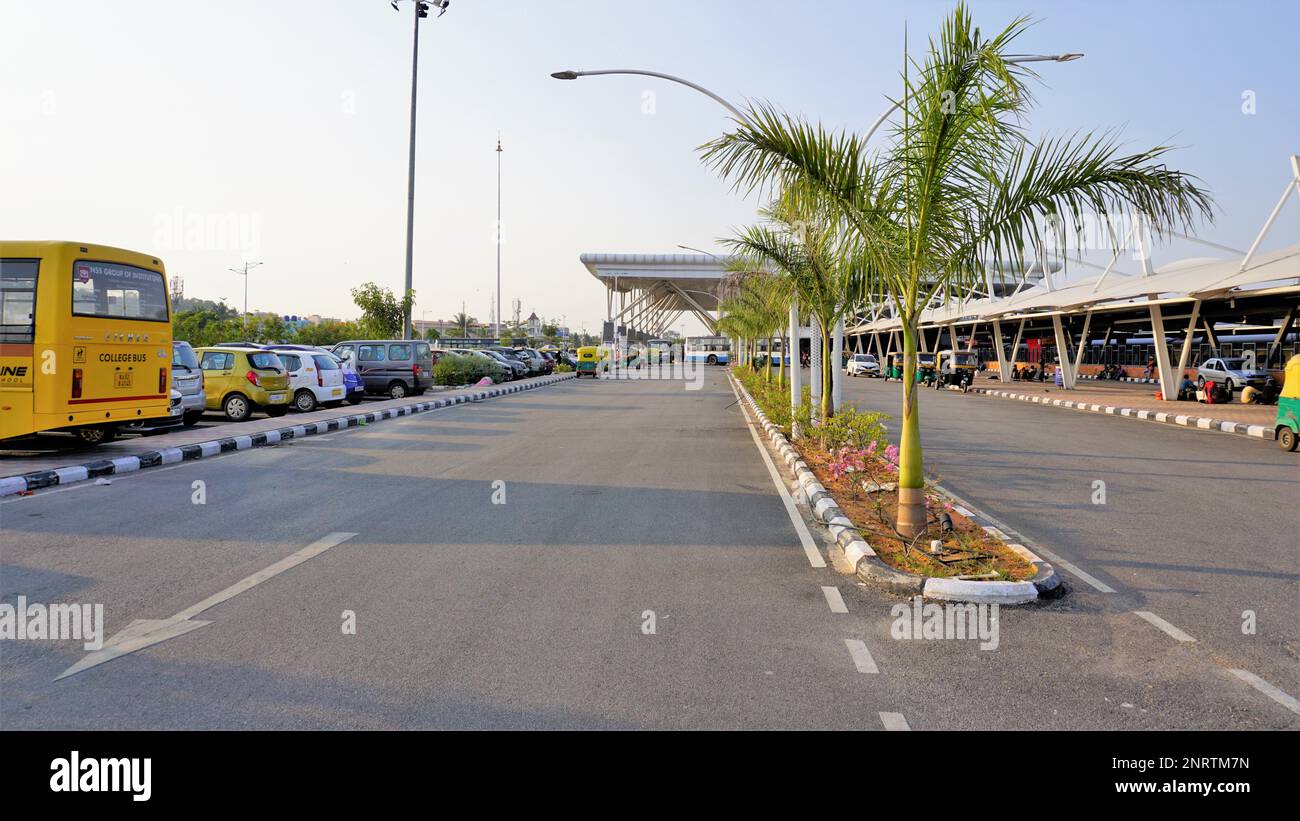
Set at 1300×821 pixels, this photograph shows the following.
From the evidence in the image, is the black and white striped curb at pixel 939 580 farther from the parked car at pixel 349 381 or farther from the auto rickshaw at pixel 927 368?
the auto rickshaw at pixel 927 368

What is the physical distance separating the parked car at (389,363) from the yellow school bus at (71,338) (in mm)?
14516

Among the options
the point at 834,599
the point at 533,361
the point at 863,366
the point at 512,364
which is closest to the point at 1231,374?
the point at 863,366

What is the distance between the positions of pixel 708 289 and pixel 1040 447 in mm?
69354

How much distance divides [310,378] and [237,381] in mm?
2473

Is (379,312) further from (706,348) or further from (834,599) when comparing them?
(706,348)

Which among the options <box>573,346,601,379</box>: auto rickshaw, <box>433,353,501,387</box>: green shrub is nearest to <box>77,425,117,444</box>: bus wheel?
<box>433,353,501,387</box>: green shrub

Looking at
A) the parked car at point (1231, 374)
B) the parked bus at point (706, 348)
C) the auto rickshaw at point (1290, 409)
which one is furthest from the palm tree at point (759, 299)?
the parked bus at point (706, 348)

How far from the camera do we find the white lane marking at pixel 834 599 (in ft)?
19.1

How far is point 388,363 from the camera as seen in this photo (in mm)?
27734

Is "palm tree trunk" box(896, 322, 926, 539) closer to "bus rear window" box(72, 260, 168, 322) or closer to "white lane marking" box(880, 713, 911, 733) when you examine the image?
"white lane marking" box(880, 713, 911, 733)

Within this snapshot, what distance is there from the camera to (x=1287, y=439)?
49.7 feet

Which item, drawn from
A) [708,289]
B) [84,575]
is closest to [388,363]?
[84,575]

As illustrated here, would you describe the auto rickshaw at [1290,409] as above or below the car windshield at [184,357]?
below
